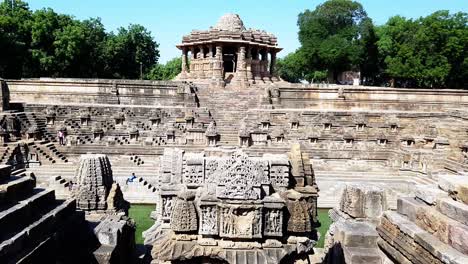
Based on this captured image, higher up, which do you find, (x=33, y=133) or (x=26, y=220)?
(x=33, y=133)

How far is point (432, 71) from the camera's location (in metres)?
33.8

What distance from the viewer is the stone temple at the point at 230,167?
16.7ft

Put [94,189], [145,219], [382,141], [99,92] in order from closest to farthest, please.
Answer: [94,189]
[145,219]
[382,141]
[99,92]

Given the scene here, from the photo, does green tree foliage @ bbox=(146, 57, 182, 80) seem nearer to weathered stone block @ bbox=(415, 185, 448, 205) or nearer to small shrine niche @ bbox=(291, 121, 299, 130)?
small shrine niche @ bbox=(291, 121, 299, 130)

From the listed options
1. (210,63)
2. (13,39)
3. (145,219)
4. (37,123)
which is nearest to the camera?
(145,219)

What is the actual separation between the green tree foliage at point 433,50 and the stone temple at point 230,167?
23.4 feet

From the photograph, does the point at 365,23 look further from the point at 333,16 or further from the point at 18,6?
the point at 18,6

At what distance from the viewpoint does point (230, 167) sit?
5.17 metres

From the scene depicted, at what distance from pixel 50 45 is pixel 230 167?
3596 cm

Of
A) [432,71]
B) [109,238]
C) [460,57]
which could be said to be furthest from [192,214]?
[460,57]

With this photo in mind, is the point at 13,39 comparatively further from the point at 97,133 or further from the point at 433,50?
the point at 433,50

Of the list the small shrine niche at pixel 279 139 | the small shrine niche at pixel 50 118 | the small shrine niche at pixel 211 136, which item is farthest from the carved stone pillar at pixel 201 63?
the small shrine niche at pixel 50 118

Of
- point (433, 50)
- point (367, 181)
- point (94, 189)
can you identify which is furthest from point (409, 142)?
point (433, 50)

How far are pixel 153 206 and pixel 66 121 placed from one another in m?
9.34
